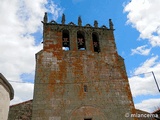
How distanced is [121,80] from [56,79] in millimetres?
5089

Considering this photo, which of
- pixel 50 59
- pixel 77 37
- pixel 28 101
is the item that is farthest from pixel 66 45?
pixel 28 101

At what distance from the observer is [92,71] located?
45.6 ft

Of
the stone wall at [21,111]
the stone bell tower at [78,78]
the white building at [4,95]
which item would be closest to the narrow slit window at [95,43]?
the stone bell tower at [78,78]

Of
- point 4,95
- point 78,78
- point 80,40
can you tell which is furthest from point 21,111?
point 80,40

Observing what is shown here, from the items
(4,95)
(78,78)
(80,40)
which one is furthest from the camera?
(80,40)

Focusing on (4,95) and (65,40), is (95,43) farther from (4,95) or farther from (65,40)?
(4,95)

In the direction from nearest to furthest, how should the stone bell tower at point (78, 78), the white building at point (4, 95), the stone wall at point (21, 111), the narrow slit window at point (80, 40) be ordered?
the white building at point (4, 95) < the stone wall at point (21, 111) < the stone bell tower at point (78, 78) < the narrow slit window at point (80, 40)

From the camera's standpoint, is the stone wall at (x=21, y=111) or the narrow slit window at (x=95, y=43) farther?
the narrow slit window at (x=95, y=43)

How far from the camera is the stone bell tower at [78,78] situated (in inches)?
476

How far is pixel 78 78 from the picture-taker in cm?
1335

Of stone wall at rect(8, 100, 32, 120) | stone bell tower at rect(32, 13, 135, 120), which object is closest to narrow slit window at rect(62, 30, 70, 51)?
stone bell tower at rect(32, 13, 135, 120)

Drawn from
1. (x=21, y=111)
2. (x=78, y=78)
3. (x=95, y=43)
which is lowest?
(x=21, y=111)

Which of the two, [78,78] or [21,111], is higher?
[78,78]

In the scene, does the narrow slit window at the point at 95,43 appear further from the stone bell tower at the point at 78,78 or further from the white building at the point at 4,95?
the white building at the point at 4,95
